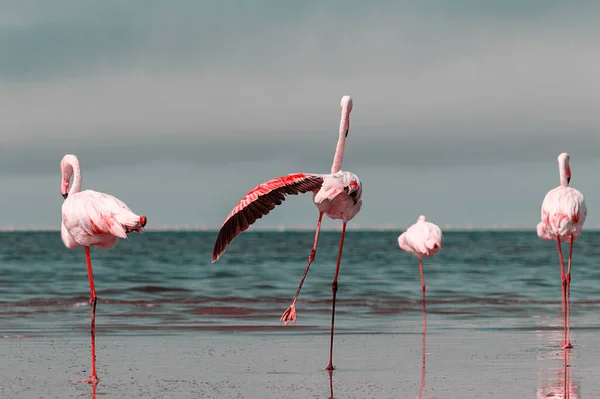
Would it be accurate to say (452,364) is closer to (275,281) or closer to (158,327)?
(158,327)

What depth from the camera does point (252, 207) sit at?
819 centimetres

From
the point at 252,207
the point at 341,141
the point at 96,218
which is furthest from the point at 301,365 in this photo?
the point at 96,218

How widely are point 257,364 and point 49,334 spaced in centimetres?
468

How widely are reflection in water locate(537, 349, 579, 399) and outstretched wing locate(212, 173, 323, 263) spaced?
2806 millimetres

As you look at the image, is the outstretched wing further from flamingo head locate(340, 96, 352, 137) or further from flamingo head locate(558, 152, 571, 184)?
flamingo head locate(558, 152, 571, 184)

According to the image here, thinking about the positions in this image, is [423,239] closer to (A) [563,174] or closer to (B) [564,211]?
(A) [563,174]

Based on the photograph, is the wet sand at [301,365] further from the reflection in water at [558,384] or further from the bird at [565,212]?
the bird at [565,212]

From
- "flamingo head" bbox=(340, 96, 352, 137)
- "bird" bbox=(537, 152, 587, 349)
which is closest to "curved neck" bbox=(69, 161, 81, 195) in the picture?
"flamingo head" bbox=(340, 96, 352, 137)

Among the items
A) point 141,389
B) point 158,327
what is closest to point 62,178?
point 141,389

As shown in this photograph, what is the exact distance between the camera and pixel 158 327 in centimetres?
1464

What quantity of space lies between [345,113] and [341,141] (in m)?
0.32

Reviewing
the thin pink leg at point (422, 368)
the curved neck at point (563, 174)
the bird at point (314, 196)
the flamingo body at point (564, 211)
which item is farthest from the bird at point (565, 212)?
the bird at point (314, 196)

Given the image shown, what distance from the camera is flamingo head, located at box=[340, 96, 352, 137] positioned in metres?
9.91

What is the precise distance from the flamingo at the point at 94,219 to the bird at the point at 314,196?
104 centimetres
